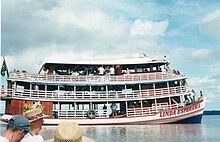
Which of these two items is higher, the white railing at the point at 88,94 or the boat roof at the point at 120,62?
the boat roof at the point at 120,62

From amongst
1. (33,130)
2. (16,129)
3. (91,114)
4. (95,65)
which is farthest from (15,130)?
(95,65)

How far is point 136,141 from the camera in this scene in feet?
43.5

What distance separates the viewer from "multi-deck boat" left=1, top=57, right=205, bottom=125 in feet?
73.9

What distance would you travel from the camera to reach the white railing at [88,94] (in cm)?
2218

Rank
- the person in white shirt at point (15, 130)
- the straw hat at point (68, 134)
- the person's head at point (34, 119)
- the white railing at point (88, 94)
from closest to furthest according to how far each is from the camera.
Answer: the straw hat at point (68, 134)
the person in white shirt at point (15, 130)
the person's head at point (34, 119)
the white railing at point (88, 94)

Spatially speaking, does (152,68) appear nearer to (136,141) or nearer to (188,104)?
(188,104)

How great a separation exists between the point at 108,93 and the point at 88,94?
152cm

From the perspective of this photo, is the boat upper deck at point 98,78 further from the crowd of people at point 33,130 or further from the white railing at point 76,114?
the crowd of people at point 33,130

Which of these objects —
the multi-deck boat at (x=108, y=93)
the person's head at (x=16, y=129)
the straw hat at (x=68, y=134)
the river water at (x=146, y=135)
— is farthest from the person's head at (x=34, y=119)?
the multi-deck boat at (x=108, y=93)

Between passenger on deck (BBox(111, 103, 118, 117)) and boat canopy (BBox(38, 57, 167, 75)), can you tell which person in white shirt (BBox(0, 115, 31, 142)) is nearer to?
boat canopy (BBox(38, 57, 167, 75))

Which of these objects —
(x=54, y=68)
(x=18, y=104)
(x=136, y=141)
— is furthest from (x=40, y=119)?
(x=54, y=68)

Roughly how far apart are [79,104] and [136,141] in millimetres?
11545

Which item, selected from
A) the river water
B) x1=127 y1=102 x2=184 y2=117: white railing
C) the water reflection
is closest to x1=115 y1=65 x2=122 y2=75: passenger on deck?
x1=127 y1=102 x2=184 y2=117: white railing

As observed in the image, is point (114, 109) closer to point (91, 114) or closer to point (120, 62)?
point (91, 114)
